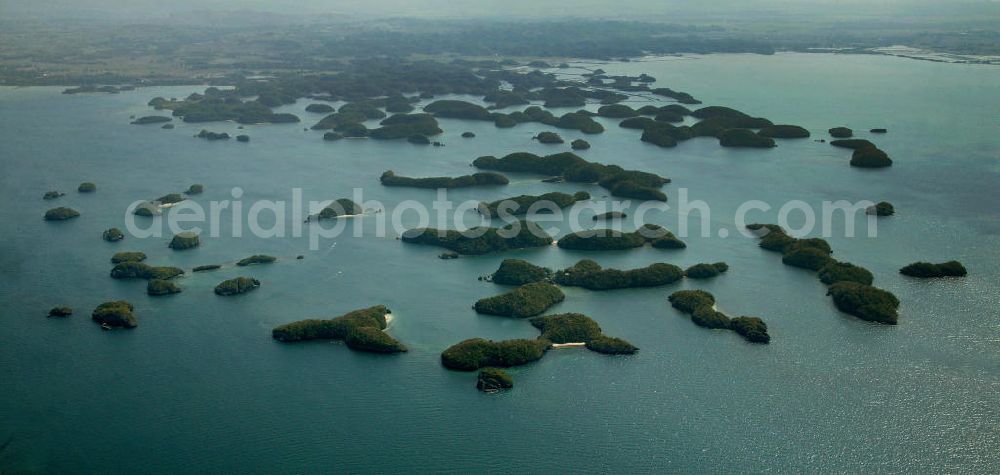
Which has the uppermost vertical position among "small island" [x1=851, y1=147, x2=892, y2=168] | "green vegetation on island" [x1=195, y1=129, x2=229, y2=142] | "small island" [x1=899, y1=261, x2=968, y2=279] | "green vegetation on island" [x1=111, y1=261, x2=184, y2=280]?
"green vegetation on island" [x1=195, y1=129, x2=229, y2=142]

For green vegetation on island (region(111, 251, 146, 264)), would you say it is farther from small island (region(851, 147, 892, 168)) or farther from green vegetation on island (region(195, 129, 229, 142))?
small island (region(851, 147, 892, 168))

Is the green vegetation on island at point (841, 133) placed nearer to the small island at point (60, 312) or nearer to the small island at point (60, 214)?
the small island at point (60, 214)

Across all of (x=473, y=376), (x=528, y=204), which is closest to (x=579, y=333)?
(x=473, y=376)

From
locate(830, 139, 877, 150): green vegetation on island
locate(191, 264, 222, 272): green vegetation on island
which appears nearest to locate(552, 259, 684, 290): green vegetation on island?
locate(191, 264, 222, 272): green vegetation on island

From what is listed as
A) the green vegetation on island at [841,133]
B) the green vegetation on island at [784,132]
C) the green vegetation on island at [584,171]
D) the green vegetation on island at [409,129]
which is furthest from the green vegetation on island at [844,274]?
the green vegetation on island at [409,129]

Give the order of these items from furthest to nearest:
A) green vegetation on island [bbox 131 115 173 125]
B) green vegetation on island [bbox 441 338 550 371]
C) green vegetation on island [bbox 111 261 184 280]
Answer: green vegetation on island [bbox 131 115 173 125] < green vegetation on island [bbox 111 261 184 280] < green vegetation on island [bbox 441 338 550 371]

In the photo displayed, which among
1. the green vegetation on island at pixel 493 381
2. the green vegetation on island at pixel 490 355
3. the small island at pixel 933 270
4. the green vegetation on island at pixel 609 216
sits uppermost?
the green vegetation on island at pixel 609 216
